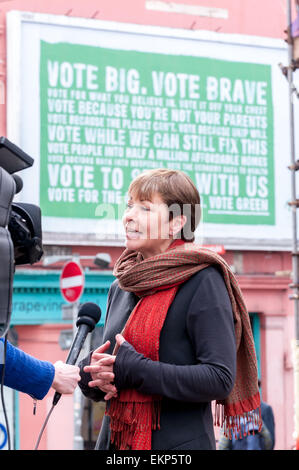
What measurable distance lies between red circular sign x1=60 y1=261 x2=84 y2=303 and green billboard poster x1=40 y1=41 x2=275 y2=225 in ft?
7.60

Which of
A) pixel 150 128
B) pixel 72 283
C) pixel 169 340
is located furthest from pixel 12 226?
pixel 150 128

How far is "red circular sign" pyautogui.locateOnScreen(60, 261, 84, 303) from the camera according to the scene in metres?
10.6

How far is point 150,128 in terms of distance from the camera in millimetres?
13891

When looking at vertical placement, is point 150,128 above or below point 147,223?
above

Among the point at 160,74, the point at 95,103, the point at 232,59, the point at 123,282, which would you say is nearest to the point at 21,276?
the point at 95,103

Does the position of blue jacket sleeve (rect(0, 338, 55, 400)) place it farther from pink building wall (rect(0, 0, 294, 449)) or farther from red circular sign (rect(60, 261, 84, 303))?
pink building wall (rect(0, 0, 294, 449))

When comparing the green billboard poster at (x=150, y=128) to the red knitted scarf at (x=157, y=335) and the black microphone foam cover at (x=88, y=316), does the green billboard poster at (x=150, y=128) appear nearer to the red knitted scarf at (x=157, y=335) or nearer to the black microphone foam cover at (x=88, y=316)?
the black microphone foam cover at (x=88, y=316)

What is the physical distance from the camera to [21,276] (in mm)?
12984

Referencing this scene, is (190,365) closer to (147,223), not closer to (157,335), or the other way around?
(157,335)

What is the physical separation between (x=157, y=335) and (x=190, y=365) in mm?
141

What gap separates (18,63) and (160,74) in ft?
7.95

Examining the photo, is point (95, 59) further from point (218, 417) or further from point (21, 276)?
point (218, 417)

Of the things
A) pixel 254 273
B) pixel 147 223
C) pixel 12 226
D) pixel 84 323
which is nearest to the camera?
pixel 12 226
